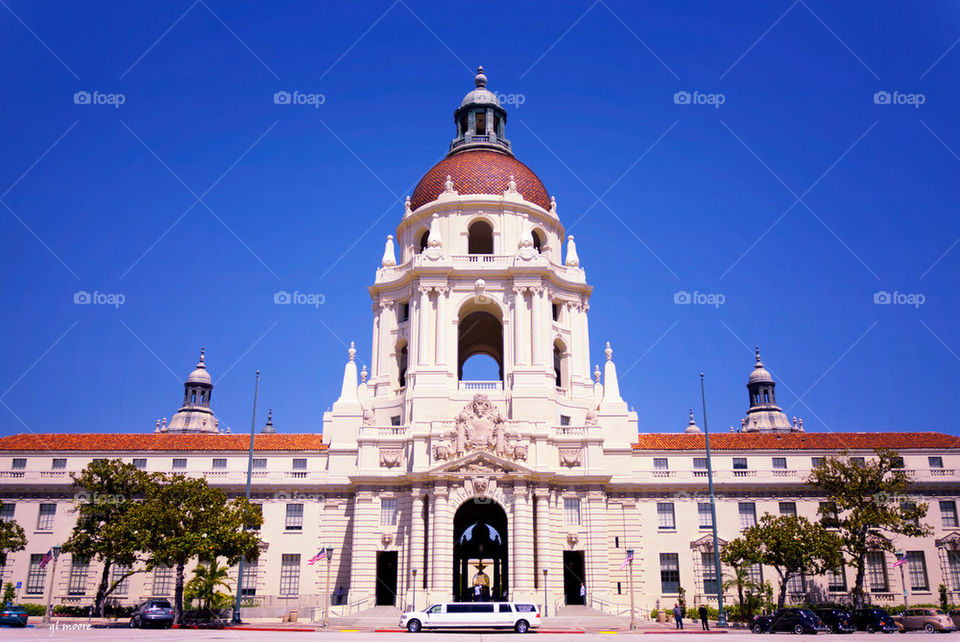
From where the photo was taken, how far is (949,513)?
196 feet

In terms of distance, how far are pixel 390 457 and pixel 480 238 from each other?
23.5m

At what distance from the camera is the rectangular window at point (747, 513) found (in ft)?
196

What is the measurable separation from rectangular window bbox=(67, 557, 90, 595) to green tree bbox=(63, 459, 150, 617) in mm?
6636

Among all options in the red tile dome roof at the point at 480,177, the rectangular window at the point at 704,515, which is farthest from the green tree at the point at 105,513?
the rectangular window at the point at 704,515

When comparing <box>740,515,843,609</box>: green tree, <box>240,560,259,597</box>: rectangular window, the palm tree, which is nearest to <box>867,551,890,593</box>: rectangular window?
<box>740,515,843,609</box>: green tree

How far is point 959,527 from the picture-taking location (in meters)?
59.3

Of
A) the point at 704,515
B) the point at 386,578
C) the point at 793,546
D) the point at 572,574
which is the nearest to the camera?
the point at 793,546

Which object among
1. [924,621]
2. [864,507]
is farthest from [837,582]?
[924,621]

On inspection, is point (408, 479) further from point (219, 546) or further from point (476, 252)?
point (476, 252)

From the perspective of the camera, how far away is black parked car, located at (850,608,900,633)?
43875mm

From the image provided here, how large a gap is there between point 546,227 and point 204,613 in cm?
4118

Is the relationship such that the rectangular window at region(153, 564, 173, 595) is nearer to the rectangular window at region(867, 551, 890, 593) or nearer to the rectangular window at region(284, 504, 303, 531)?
the rectangular window at region(284, 504, 303, 531)

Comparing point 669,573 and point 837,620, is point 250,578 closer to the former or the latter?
point 669,573

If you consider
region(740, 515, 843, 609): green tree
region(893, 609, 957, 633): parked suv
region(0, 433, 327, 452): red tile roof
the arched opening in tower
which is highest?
the arched opening in tower
